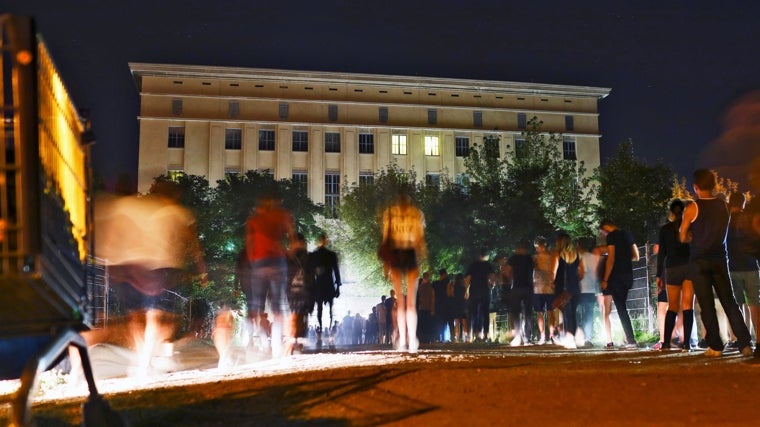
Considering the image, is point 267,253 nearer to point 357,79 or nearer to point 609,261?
point 609,261

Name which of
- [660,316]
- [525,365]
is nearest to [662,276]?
[660,316]

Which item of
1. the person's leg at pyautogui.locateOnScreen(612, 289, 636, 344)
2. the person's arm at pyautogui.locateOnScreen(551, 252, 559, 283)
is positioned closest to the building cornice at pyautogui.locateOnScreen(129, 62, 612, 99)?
the person's arm at pyautogui.locateOnScreen(551, 252, 559, 283)

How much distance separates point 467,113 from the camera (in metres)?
90.2

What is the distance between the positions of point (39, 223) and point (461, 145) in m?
86.7

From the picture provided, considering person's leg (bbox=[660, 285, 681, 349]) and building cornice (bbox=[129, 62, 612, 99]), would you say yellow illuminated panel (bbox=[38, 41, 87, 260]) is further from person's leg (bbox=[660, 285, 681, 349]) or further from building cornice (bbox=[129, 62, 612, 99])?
building cornice (bbox=[129, 62, 612, 99])

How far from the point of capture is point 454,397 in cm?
595

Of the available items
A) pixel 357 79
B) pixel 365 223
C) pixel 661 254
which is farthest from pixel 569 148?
pixel 661 254

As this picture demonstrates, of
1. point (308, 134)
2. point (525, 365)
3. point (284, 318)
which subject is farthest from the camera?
point (308, 134)

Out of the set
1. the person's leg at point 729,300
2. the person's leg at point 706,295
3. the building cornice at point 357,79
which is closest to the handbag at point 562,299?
the person's leg at point 706,295

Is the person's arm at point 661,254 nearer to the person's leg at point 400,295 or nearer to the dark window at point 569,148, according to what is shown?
the person's leg at point 400,295

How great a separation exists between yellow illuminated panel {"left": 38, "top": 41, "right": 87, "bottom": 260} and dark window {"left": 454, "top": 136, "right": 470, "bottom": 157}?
84.5 metres

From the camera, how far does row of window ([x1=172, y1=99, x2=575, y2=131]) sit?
8325 cm

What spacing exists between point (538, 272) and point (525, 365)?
7.02 metres

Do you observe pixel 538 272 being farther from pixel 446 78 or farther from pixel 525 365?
pixel 446 78
